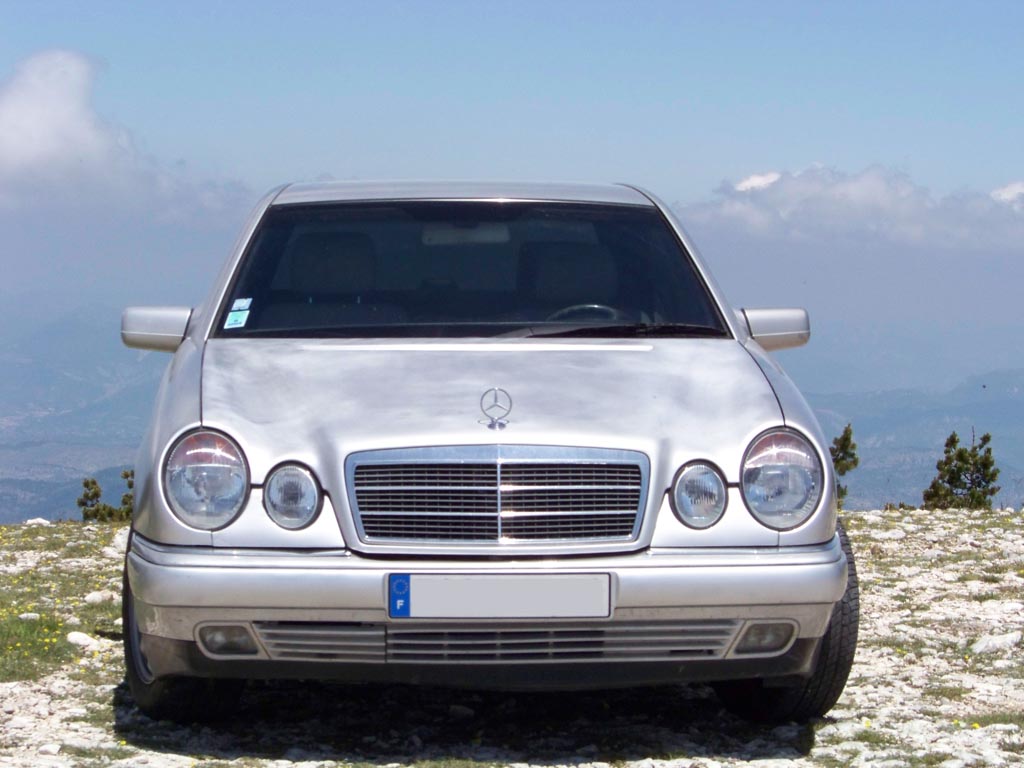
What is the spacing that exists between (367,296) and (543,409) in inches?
48.6

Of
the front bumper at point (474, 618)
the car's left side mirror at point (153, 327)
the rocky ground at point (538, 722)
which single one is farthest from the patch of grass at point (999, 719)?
the car's left side mirror at point (153, 327)

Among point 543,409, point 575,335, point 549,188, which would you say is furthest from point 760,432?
point 549,188

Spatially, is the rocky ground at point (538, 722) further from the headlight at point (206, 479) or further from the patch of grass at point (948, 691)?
the headlight at point (206, 479)

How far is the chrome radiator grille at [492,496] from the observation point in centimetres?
373

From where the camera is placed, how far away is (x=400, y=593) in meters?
3.66

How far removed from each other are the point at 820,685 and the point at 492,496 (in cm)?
128

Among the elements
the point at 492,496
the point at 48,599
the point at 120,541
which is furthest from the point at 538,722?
the point at 120,541

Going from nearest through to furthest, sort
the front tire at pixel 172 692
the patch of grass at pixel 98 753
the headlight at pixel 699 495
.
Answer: the headlight at pixel 699 495 → the patch of grass at pixel 98 753 → the front tire at pixel 172 692

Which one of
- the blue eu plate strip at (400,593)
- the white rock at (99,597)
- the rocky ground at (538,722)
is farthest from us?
the white rock at (99,597)

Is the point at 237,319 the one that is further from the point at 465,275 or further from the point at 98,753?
the point at 98,753

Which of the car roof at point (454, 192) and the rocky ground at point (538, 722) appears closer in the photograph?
the rocky ground at point (538, 722)

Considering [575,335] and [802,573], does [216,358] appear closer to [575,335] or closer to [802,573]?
[575,335]

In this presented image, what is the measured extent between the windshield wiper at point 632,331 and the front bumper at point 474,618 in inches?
44.0

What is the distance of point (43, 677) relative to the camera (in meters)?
4.99
